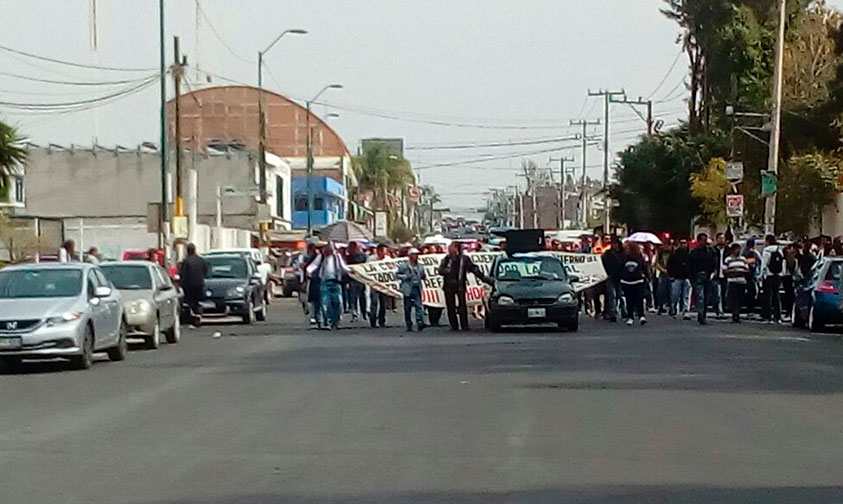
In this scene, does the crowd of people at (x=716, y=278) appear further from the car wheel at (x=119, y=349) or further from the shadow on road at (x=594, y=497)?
the shadow on road at (x=594, y=497)

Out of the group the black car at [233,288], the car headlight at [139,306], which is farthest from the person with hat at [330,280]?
the car headlight at [139,306]

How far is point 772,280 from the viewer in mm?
32812

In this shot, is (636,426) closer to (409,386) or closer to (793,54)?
(409,386)

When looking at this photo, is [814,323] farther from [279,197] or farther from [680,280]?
[279,197]

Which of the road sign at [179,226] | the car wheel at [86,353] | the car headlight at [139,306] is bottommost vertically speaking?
the car wheel at [86,353]

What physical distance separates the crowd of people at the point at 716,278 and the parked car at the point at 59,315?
42.0ft

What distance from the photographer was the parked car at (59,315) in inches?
803

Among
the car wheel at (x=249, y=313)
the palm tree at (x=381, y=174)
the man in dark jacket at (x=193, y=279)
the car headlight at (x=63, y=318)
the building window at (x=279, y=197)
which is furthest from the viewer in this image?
the palm tree at (x=381, y=174)

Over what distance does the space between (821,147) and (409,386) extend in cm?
3580

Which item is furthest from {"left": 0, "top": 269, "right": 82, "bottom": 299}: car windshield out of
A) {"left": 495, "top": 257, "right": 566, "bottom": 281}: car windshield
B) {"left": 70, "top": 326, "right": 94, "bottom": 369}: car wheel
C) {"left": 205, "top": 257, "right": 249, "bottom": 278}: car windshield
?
{"left": 205, "top": 257, "right": 249, "bottom": 278}: car windshield

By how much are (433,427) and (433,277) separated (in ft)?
65.0

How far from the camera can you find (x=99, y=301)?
71.9ft

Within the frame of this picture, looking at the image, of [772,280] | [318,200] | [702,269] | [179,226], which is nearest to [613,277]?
[702,269]

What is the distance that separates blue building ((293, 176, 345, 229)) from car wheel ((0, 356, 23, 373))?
80154 millimetres
